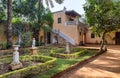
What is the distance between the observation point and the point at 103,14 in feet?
48.7

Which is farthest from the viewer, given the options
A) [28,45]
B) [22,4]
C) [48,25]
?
[48,25]

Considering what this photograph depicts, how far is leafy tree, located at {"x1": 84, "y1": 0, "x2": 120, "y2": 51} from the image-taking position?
47.8 feet

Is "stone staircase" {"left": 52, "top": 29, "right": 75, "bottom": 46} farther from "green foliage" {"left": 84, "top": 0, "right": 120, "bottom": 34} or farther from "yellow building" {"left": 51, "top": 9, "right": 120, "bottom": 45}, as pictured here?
"green foliage" {"left": 84, "top": 0, "right": 120, "bottom": 34}

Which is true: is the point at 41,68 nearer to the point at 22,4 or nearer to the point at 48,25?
the point at 22,4

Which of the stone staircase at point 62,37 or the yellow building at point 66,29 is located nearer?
the yellow building at point 66,29

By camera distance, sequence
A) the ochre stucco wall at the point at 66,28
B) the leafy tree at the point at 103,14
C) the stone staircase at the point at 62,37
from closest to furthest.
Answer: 1. the leafy tree at the point at 103,14
2. the ochre stucco wall at the point at 66,28
3. the stone staircase at the point at 62,37

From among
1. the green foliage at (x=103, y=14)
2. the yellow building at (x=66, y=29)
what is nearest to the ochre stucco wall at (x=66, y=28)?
the yellow building at (x=66, y=29)

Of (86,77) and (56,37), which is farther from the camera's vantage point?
(56,37)

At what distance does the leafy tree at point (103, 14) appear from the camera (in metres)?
14.6

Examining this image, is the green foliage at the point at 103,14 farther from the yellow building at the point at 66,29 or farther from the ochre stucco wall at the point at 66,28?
the ochre stucco wall at the point at 66,28

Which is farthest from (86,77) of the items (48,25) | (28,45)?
(48,25)

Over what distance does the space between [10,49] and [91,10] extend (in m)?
8.30

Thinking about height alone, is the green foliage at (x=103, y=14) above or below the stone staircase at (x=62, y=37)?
above

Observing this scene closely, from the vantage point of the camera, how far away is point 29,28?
21.2 metres
